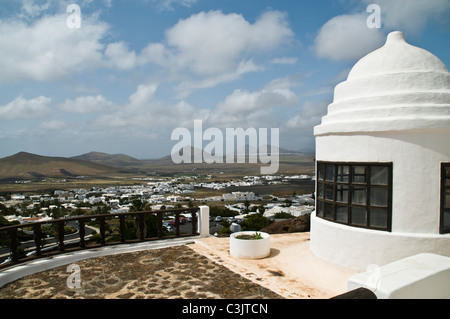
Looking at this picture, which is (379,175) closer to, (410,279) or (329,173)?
(329,173)

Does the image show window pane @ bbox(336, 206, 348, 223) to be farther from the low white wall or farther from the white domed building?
the low white wall

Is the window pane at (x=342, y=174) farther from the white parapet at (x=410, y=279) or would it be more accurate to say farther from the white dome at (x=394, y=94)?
the white parapet at (x=410, y=279)

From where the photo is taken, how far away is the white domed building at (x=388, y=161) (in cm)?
639

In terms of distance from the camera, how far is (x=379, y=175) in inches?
265

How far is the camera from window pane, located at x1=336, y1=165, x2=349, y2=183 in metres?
7.45

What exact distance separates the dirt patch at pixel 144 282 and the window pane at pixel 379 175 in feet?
10.8

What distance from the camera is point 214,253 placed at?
8547 mm

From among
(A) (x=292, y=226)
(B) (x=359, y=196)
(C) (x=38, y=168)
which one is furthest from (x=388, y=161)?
(C) (x=38, y=168)

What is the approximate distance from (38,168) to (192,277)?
5206 inches

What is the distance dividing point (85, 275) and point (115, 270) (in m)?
0.66
